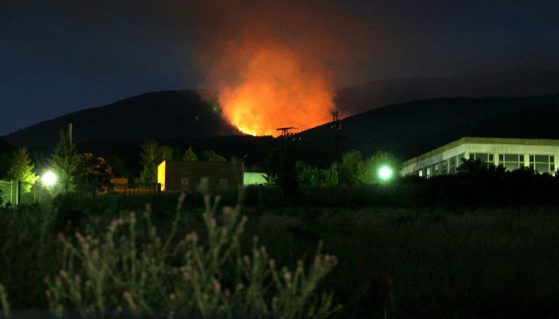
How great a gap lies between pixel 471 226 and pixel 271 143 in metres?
147

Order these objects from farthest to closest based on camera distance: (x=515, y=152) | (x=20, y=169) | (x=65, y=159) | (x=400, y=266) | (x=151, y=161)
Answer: (x=151, y=161)
(x=515, y=152)
(x=20, y=169)
(x=65, y=159)
(x=400, y=266)

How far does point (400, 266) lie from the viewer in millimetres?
10602

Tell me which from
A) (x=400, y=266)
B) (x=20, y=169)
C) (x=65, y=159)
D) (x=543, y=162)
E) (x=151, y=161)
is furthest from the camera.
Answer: (x=151, y=161)

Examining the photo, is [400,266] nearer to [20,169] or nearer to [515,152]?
[515,152]

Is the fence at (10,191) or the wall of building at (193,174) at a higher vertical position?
the wall of building at (193,174)

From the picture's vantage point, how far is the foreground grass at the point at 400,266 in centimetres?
820

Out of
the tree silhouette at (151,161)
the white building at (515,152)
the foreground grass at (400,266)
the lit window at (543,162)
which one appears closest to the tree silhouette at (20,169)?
the tree silhouette at (151,161)

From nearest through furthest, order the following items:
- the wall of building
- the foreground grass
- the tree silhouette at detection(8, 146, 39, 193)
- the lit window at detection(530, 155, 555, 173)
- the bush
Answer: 1. the bush
2. the foreground grass
3. the tree silhouette at detection(8, 146, 39, 193)
4. the lit window at detection(530, 155, 555, 173)
5. the wall of building

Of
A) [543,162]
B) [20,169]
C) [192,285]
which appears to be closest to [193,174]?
[20,169]

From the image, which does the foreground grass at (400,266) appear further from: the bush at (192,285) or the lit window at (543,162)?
the lit window at (543,162)

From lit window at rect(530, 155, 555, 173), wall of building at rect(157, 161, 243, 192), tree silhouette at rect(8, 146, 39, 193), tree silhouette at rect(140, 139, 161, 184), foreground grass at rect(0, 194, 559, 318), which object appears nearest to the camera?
foreground grass at rect(0, 194, 559, 318)

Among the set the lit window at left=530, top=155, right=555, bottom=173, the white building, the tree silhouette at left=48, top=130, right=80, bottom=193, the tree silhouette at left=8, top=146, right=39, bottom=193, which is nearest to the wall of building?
the tree silhouette at left=8, top=146, right=39, bottom=193

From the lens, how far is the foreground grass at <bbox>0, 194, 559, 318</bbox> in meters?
8.20

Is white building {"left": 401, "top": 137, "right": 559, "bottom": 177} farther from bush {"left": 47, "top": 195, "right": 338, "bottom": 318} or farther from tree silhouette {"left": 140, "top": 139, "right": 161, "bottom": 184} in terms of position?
bush {"left": 47, "top": 195, "right": 338, "bottom": 318}
